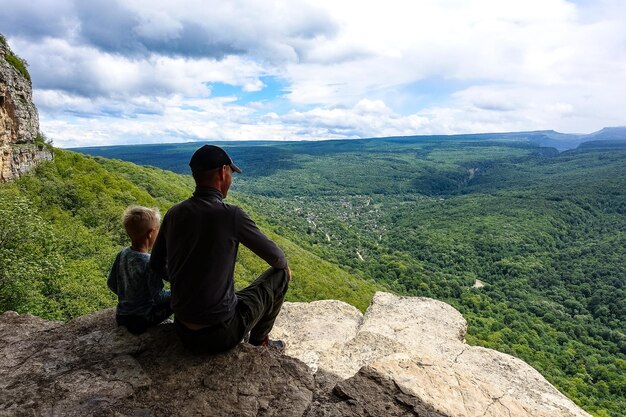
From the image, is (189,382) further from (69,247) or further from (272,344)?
(69,247)

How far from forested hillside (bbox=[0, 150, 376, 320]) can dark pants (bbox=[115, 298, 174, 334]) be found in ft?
32.7

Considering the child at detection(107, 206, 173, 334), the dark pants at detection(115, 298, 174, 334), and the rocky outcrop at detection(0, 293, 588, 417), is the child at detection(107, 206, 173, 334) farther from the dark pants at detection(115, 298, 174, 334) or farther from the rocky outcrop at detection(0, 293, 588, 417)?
the rocky outcrop at detection(0, 293, 588, 417)

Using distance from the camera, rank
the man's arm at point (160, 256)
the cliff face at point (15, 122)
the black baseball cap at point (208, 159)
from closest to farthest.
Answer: the black baseball cap at point (208, 159), the man's arm at point (160, 256), the cliff face at point (15, 122)

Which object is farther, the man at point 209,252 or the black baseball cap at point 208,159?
the black baseball cap at point 208,159

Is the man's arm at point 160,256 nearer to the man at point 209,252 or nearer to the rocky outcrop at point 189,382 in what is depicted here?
the man at point 209,252

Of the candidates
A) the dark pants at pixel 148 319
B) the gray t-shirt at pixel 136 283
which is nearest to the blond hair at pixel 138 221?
the gray t-shirt at pixel 136 283

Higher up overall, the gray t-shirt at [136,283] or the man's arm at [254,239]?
the man's arm at [254,239]

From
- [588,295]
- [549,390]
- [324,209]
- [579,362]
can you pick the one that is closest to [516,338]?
[579,362]

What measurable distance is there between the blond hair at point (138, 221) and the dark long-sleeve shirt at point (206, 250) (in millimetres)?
852

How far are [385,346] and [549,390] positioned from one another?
3371 millimetres

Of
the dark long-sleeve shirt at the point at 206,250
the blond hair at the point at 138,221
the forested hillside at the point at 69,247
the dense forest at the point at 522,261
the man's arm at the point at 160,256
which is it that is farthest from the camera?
the dense forest at the point at 522,261

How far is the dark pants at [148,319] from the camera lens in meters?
5.42

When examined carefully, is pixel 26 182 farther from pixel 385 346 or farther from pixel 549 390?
pixel 549 390

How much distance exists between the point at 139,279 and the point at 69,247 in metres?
22.9
